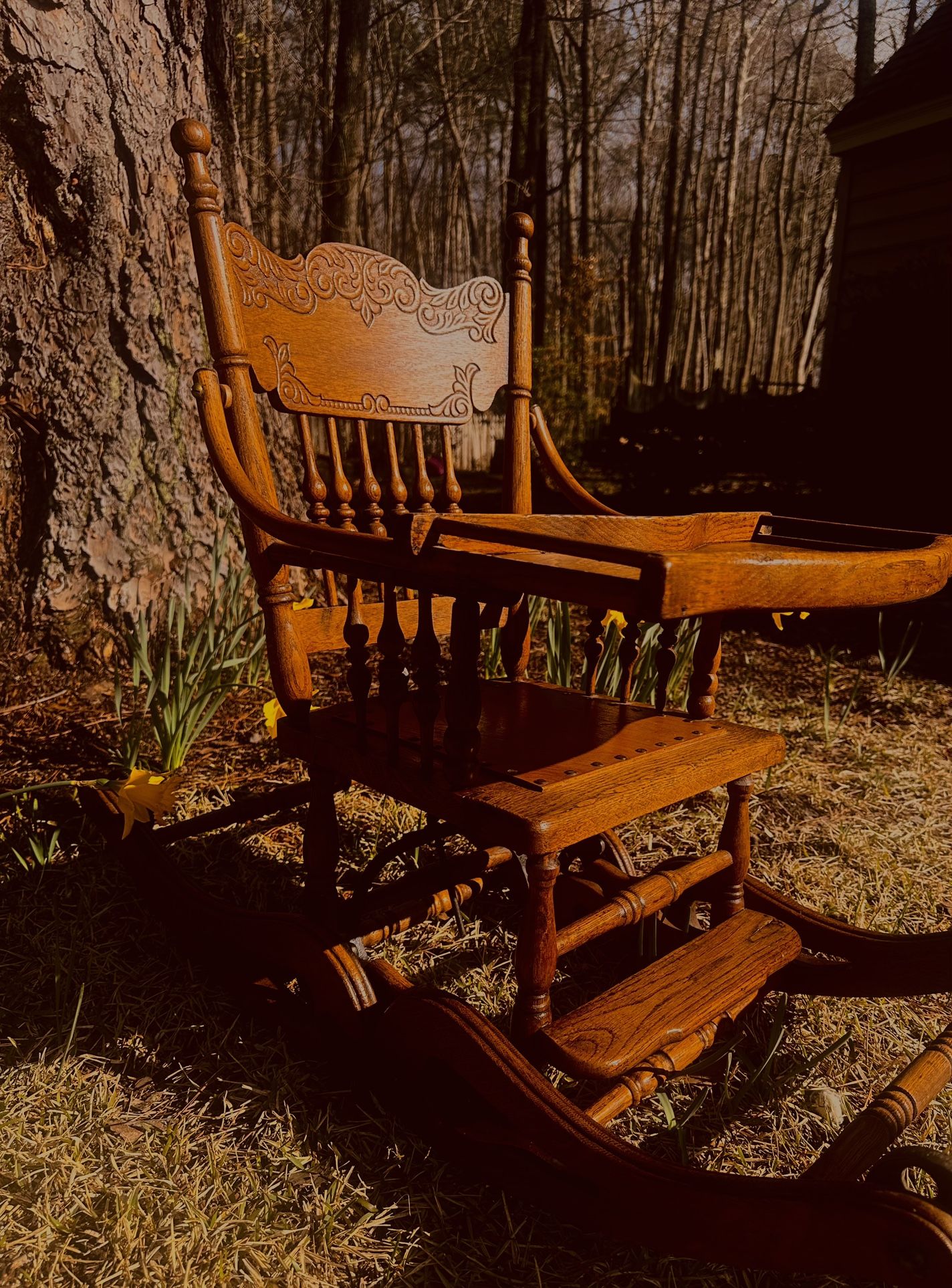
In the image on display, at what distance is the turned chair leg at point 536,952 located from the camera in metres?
1.23

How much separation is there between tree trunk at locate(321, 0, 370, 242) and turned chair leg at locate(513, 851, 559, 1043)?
562 cm

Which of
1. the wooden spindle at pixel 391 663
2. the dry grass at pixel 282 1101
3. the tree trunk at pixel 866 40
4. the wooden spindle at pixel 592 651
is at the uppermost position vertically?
the tree trunk at pixel 866 40

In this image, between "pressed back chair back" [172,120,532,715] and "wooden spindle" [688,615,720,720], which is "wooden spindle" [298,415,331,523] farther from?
"wooden spindle" [688,615,720,720]

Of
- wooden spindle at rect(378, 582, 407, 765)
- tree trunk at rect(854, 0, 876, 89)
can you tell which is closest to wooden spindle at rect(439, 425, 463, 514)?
wooden spindle at rect(378, 582, 407, 765)

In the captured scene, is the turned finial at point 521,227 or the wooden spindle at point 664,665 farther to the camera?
the turned finial at point 521,227

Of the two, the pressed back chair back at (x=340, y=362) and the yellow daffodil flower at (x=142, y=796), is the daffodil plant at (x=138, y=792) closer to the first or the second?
the yellow daffodil flower at (x=142, y=796)

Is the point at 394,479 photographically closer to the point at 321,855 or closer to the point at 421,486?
the point at 421,486

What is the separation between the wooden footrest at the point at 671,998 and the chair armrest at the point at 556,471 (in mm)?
827

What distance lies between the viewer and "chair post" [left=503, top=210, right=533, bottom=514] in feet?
6.21

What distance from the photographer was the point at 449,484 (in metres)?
1.89

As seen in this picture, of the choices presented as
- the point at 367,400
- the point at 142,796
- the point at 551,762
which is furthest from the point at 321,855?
the point at 367,400

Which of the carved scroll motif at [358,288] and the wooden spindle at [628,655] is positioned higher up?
the carved scroll motif at [358,288]

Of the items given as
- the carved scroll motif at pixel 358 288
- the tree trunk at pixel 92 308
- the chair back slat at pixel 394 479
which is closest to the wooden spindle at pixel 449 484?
the chair back slat at pixel 394 479

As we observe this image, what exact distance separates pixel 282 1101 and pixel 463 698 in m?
0.82
